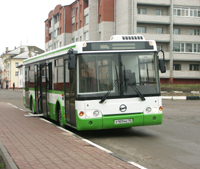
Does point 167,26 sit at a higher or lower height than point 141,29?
higher

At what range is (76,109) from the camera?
31.5ft

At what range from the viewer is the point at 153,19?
53.0m

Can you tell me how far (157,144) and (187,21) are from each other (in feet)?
163

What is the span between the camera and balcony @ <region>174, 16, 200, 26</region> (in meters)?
54.7

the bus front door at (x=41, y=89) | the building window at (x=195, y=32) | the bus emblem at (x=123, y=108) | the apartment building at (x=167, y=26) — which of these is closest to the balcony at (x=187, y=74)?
the apartment building at (x=167, y=26)

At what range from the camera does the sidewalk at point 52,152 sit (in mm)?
5976

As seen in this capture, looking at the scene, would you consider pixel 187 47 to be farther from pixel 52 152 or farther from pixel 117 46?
pixel 52 152

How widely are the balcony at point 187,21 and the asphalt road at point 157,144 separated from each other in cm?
4405

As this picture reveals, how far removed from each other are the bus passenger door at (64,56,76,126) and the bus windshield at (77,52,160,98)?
48cm

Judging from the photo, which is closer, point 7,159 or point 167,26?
point 7,159

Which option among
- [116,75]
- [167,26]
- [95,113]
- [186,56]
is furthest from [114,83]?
[186,56]

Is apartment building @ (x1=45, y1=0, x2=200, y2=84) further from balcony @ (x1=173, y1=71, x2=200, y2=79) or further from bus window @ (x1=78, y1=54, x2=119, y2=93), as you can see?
bus window @ (x1=78, y1=54, x2=119, y2=93)

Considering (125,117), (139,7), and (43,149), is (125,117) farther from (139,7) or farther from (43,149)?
(139,7)

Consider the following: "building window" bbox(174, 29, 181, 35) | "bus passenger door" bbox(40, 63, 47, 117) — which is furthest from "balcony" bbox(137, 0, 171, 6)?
"bus passenger door" bbox(40, 63, 47, 117)
